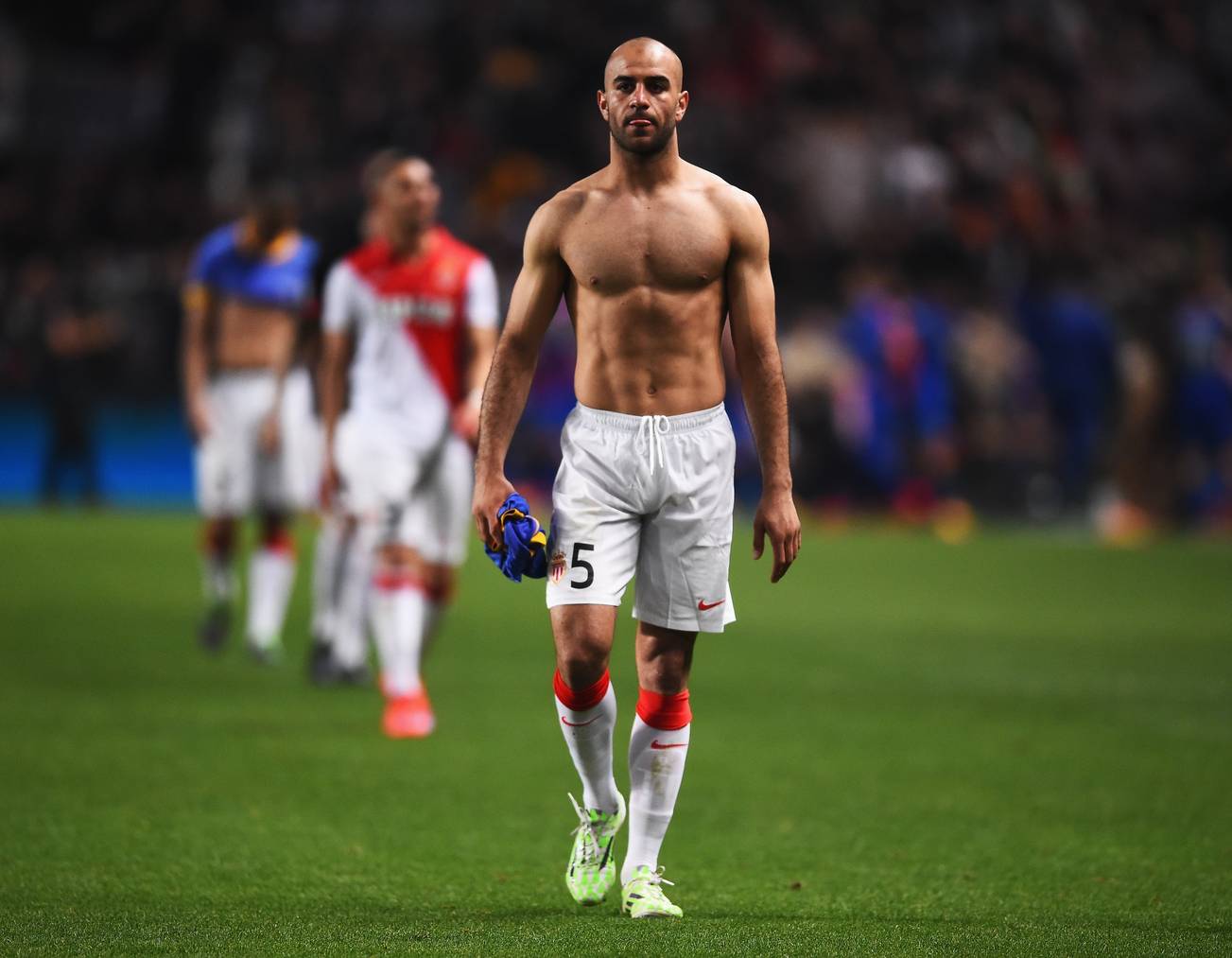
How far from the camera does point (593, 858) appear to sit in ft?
19.4

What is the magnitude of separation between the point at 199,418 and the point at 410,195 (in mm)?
3019

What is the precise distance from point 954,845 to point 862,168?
64.9 ft

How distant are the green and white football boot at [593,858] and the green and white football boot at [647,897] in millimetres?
94

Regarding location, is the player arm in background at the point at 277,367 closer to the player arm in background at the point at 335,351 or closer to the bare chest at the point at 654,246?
the player arm in background at the point at 335,351

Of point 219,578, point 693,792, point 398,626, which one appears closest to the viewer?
point 693,792

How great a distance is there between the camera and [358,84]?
1032 inches

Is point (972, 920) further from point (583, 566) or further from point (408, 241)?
point (408, 241)

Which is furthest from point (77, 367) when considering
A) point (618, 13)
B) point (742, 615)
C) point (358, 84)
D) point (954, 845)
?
point (954, 845)

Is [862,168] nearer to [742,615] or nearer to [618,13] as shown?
[618,13]

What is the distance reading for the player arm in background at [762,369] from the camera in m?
5.72

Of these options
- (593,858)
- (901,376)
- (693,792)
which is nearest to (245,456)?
(693,792)

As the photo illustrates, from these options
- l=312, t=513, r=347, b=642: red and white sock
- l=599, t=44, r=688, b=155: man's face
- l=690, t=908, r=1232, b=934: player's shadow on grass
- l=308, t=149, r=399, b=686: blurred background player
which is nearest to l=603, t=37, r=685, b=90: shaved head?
l=599, t=44, r=688, b=155: man's face

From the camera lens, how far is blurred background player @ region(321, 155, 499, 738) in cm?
947

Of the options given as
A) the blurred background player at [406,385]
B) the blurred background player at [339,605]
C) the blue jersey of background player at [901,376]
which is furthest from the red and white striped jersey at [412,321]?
the blue jersey of background player at [901,376]
